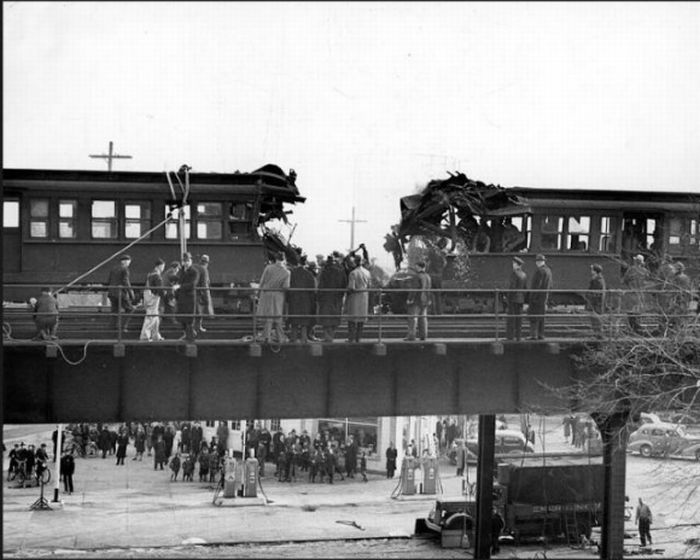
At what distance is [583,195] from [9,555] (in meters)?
18.5

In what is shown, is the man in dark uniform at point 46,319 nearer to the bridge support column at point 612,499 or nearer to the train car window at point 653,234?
the bridge support column at point 612,499

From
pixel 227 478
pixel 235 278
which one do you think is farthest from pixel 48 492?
pixel 235 278

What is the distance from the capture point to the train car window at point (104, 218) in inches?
974

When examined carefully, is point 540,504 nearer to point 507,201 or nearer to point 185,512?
point 507,201

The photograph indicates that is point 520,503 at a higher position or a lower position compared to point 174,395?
lower

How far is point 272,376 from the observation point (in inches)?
703

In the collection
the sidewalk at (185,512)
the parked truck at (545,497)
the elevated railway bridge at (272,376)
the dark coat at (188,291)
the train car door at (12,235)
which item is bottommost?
the sidewalk at (185,512)

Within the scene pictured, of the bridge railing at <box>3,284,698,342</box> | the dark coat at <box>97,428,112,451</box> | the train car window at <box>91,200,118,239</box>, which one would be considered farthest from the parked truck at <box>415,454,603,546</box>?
the dark coat at <box>97,428,112,451</box>

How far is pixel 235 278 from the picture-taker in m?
25.3

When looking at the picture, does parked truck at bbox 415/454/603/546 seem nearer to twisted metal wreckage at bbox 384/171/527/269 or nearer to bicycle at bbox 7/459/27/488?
twisted metal wreckage at bbox 384/171/527/269

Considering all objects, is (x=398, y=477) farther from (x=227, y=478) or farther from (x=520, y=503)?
(x=520, y=503)

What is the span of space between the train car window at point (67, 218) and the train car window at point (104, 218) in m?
0.48

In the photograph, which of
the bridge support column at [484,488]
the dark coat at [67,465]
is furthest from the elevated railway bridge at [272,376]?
the dark coat at [67,465]

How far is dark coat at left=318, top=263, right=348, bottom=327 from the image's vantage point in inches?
708
